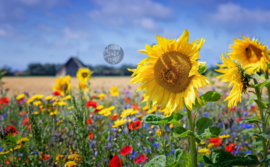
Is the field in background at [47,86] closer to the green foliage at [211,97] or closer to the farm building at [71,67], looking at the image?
the green foliage at [211,97]

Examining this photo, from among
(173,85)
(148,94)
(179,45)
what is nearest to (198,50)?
(179,45)

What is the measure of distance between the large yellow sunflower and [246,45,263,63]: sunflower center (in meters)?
1.60

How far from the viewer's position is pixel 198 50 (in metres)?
1.51

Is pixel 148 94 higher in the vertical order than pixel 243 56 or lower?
lower

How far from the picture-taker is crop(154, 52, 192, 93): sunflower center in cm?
157

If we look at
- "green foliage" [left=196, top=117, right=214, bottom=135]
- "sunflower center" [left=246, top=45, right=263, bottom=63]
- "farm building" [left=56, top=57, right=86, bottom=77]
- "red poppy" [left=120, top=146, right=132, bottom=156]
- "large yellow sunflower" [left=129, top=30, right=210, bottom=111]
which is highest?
"farm building" [left=56, top=57, right=86, bottom=77]

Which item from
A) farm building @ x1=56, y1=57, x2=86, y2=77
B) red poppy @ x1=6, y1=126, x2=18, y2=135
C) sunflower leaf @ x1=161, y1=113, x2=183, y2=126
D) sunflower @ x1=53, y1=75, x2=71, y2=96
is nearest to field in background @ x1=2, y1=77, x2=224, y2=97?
sunflower @ x1=53, y1=75, x2=71, y2=96

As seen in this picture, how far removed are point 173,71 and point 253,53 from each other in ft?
5.84

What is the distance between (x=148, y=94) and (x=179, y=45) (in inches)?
18.6

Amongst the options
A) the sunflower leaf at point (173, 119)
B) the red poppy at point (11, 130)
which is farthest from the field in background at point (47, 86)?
the sunflower leaf at point (173, 119)

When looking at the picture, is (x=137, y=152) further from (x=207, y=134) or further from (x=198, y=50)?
(x=198, y=50)

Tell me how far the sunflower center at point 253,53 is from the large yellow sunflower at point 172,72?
160 cm

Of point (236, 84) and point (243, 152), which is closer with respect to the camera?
point (236, 84)

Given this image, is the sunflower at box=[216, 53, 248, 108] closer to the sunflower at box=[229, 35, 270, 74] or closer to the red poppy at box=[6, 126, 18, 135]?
the sunflower at box=[229, 35, 270, 74]
